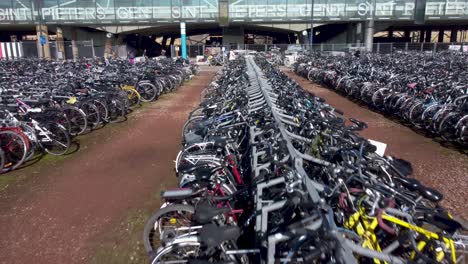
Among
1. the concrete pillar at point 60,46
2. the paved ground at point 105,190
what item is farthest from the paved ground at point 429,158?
the concrete pillar at point 60,46

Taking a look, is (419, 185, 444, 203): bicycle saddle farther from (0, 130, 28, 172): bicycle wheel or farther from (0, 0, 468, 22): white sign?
(0, 0, 468, 22): white sign

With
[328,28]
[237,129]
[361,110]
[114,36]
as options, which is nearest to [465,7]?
[328,28]

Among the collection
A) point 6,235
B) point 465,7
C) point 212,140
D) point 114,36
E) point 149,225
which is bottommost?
point 6,235

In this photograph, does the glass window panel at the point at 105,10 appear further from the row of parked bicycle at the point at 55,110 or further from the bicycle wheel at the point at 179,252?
the bicycle wheel at the point at 179,252

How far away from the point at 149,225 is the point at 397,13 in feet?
119

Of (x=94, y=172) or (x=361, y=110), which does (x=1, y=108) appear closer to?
(x=94, y=172)

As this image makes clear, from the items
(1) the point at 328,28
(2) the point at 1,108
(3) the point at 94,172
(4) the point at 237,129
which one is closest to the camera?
(4) the point at 237,129

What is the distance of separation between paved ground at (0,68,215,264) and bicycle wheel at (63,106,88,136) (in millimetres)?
248

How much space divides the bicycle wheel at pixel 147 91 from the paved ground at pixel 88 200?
378 cm

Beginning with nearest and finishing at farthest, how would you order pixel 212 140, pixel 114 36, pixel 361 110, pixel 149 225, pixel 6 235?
pixel 149 225, pixel 6 235, pixel 212 140, pixel 361 110, pixel 114 36

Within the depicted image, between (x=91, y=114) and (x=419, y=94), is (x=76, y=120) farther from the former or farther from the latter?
(x=419, y=94)

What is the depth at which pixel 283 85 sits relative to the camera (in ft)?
23.1

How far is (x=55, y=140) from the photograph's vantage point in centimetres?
594

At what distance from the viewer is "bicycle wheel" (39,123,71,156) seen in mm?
5824
